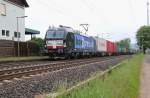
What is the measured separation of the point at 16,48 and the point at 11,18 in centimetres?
667

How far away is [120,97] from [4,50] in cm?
3743

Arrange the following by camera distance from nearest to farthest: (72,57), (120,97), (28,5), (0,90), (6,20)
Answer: (120,97) → (0,90) → (72,57) → (6,20) → (28,5)

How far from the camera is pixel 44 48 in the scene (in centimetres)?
3734

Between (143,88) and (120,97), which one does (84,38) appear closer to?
(143,88)

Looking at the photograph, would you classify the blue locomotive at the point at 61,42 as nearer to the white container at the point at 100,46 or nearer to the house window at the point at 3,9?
the house window at the point at 3,9

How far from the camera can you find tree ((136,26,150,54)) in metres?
152

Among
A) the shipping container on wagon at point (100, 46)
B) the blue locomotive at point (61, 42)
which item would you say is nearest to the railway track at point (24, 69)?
the blue locomotive at point (61, 42)

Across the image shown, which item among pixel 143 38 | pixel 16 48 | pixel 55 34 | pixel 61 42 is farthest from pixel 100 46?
pixel 143 38

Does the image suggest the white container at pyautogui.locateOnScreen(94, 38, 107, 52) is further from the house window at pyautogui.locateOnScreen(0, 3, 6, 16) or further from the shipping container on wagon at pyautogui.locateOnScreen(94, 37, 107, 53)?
the house window at pyautogui.locateOnScreen(0, 3, 6, 16)

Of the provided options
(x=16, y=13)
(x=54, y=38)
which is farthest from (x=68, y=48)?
(x=16, y=13)

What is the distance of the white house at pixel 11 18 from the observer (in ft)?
169

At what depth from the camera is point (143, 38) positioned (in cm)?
15650

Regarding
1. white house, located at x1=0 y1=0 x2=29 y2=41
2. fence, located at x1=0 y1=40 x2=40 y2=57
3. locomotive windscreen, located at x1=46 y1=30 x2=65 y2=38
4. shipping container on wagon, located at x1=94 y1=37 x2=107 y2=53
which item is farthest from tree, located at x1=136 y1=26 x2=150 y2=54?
locomotive windscreen, located at x1=46 y1=30 x2=65 y2=38

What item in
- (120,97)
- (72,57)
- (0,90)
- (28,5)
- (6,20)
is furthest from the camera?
(28,5)
